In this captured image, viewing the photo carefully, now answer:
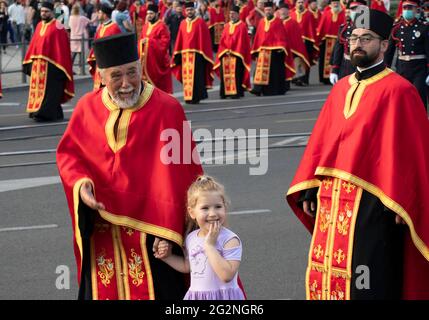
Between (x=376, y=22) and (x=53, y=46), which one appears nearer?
(x=376, y=22)

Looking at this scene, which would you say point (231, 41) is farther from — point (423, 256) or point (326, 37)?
point (423, 256)

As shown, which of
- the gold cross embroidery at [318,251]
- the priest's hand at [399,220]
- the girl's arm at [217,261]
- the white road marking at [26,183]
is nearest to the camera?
the girl's arm at [217,261]

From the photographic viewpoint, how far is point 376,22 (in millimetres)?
8297

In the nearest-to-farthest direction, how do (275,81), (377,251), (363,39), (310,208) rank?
(377,251) < (363,39) < (310,208) < (275,81)

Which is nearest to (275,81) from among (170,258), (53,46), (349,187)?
(53,46)

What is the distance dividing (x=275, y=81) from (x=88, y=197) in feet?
62.0

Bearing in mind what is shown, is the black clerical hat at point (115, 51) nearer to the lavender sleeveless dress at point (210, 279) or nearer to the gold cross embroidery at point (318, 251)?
the lavender sleeveless dress at point (210, 279)

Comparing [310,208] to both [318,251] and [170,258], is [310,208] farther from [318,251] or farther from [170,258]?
[170,258]

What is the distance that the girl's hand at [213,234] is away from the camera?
7.09 meters

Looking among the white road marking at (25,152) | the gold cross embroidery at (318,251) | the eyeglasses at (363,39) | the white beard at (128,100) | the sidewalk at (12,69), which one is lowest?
the sidewalk at (12,69)

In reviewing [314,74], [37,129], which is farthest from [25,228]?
[314,74]

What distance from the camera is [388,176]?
793 centimetres

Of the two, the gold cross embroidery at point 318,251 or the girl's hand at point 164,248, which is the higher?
the girl's hand at point 164,248

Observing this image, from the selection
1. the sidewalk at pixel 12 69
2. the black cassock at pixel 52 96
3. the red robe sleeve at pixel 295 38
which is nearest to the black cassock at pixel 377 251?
the black cassock at pixel 52 96
